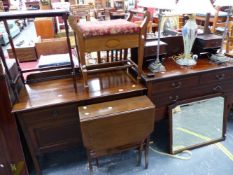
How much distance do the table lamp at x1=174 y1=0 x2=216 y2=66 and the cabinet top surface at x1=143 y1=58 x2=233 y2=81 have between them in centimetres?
6

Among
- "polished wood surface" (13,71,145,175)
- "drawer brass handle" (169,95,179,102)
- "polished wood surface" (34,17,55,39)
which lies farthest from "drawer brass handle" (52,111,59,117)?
"polished wood surface" (34,17,55,39)

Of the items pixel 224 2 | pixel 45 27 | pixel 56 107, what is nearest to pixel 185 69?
pixel 224 2

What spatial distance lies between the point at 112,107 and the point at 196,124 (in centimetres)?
105

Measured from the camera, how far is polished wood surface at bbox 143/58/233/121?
157 cm

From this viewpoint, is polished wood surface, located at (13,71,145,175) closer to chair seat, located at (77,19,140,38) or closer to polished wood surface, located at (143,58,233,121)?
polished wood surface, located at (143,58,233,121)

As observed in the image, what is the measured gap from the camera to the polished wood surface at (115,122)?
50.4 inches

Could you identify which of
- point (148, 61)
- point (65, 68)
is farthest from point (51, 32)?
point (148, 61)

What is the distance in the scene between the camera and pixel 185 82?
164cm

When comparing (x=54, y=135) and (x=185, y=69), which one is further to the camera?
(x=185, y=69)

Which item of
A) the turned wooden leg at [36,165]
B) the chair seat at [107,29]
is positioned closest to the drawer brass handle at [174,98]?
the chair seat at [107,29]

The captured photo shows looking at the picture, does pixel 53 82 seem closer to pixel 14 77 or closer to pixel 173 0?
pixel 14 77

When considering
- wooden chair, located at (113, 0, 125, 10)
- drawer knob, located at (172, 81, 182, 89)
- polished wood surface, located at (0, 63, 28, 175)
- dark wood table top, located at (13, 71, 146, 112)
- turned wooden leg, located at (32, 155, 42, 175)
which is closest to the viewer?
polished wood surface, located at (0, 63, 28, 175)

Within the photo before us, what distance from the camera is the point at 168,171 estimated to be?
5.36ft

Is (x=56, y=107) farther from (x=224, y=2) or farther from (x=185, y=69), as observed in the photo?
(x=224, y=2)
